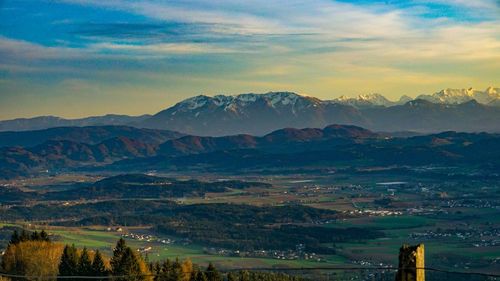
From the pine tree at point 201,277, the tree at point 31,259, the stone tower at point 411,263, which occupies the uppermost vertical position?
the stone tower at point 411,263

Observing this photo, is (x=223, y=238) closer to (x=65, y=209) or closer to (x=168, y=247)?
(x=168, y=247)

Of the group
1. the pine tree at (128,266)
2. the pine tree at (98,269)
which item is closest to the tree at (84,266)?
the pine tree at (98,269)

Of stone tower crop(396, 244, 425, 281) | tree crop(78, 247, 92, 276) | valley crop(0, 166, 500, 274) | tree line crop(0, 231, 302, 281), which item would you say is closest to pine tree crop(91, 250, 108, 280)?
tree line crop(0, 231, 302, 281)

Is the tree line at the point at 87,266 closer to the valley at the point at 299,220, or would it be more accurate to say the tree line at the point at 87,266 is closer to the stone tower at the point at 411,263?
the stone tower at the point at 411,263

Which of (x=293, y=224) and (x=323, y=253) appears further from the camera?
(x=293, y=224)

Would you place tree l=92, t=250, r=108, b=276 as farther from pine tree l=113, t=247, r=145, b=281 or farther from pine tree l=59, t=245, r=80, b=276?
pine tree l=59, t=245, r=80, b=276

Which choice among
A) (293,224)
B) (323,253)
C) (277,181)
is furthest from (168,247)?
(277,181)
